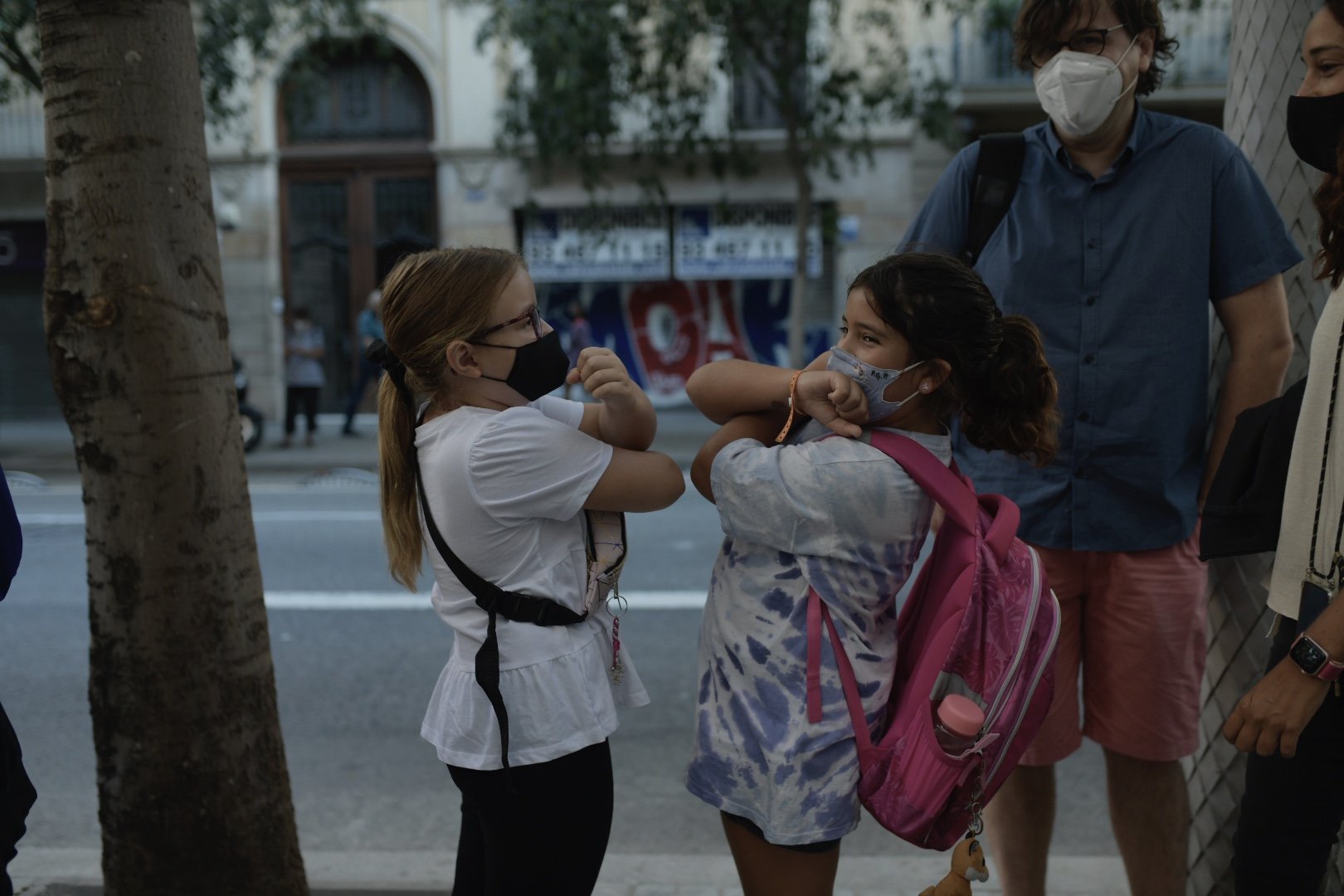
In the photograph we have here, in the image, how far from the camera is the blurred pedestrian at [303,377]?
1380 centimetres

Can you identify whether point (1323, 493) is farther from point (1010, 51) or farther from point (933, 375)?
point (1010, 51)

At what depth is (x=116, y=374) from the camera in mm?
2311

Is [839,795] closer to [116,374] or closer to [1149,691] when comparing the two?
[1149,691]

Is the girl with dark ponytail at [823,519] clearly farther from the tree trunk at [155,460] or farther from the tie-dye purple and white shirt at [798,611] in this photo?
the tree trunk at [155,460]

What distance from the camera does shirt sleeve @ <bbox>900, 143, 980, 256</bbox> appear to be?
259 centimetres

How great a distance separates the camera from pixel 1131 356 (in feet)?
7.98

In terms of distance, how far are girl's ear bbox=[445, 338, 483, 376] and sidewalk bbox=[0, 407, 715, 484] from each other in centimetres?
916

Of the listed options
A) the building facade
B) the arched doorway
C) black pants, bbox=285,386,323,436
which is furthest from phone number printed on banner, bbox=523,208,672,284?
black pants, bbox=285,386,323,436

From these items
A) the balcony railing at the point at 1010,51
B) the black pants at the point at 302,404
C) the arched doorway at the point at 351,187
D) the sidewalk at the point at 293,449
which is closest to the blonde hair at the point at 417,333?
the sidewalk at the point at 293,449

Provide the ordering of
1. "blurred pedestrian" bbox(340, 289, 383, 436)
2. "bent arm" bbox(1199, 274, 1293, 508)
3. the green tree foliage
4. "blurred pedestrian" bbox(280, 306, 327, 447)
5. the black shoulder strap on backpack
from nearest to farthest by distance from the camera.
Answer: "bent arm" bbox(1199, 274, 1293, 508) < the black shoulder strap on backpack < the green tree foliage < "blurred pedestrian" bbox(280, 306, 327, 447) < "blurred pedestrian" bbox(340, 289, 383, 436)

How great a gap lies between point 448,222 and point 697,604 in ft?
41.3

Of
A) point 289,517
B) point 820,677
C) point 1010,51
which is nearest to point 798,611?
point 820,677

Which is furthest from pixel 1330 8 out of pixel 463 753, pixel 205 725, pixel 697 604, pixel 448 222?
pixel 448 222

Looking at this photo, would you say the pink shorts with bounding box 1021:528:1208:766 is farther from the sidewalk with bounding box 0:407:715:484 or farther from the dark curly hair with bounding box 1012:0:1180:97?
the sidewalk with bounding box 0:407:715:484
